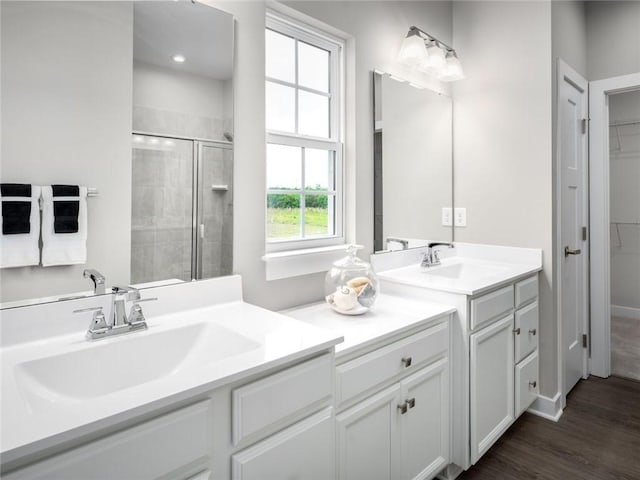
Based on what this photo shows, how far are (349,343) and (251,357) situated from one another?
0.41 m

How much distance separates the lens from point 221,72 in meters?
1.52

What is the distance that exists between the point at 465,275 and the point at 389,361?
119cm

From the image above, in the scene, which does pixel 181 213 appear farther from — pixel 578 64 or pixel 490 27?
pixel 578 64

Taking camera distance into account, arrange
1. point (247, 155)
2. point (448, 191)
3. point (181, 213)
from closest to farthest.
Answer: point (181, 213) → point (247, 155) → point (448, 191)

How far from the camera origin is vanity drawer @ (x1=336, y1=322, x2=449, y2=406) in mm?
1283

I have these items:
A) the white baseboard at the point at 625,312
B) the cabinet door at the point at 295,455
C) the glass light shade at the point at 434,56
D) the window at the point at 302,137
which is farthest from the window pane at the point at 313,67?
the white baseboard at the point at 625,312

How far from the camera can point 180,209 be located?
1.43m

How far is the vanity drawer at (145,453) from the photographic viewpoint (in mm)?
702

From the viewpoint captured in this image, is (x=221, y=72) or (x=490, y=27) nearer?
(x=221, y=72)

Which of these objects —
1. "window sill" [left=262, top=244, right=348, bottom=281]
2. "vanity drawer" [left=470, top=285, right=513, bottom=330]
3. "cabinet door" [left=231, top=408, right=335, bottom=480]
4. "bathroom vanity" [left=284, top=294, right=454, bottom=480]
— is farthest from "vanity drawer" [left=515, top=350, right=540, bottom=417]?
"cabinet door" [left=231, top=408, right=335, bottom=480]

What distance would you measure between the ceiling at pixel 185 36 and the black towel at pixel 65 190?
472 millimetres

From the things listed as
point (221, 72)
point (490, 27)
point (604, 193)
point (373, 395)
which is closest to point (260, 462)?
point (373, 395)

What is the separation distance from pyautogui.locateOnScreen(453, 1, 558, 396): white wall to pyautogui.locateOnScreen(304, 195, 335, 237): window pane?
3.63ft

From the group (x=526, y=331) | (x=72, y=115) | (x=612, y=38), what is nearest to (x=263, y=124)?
(x=72, y=115)
